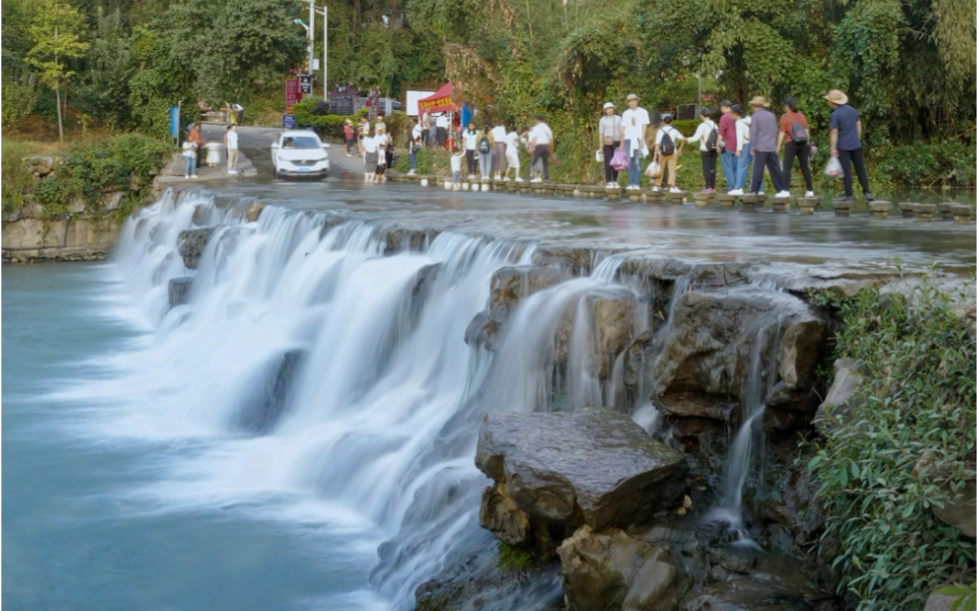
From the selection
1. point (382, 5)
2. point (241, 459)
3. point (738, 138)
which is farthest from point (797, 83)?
point (382, 5)

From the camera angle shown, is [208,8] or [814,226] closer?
[814,226]

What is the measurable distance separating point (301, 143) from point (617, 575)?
27.5 m

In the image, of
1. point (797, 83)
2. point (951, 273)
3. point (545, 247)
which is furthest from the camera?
→ point (797, 83)

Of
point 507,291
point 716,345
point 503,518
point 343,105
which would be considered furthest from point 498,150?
point 343,105

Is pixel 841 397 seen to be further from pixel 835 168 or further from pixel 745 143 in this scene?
pixel 745 143

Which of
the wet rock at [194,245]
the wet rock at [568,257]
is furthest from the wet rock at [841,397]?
the wet rock at [194,245]

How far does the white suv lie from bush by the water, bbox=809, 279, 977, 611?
26.8 metres

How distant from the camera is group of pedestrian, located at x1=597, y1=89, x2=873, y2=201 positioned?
640 inches

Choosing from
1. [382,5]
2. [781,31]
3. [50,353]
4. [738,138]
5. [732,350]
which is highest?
[382,5]

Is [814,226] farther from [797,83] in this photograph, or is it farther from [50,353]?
[797,83]

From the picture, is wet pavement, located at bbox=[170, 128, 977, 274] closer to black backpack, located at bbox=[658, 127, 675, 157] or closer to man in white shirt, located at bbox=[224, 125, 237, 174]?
black backpack, located at bbox=[658, 127, 675, 157]

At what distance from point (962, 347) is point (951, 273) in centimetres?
336

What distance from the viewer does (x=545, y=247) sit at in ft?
37.5

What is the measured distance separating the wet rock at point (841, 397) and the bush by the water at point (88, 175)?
2617 centimetres
